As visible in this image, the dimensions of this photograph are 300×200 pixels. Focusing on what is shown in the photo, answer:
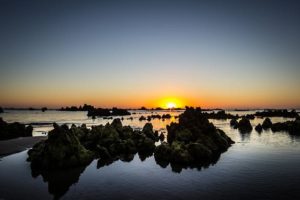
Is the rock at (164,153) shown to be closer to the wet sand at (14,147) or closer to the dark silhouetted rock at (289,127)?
the wet sand at (14,147)

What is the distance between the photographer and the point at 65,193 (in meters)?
28.2

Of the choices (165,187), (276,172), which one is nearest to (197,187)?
(165,187)

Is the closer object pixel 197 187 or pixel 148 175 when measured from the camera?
pixel 197 187

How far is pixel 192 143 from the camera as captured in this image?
46594 mm

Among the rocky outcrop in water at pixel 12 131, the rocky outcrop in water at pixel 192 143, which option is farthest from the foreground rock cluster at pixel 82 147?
the rocky outcrop in water at pixel 12 131

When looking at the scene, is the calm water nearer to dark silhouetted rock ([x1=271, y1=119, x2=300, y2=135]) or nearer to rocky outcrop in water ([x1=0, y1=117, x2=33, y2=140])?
rocky outcrop in water ([x1=0, y1=117, x2=33, y2=140])

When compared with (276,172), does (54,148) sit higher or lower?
higher

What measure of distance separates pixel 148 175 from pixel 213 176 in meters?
8.59

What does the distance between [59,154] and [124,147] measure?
52.0 ft

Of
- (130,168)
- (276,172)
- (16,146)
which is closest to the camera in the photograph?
(276,172)

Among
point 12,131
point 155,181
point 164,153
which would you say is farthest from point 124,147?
point 12,131

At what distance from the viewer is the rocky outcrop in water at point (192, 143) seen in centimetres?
4347

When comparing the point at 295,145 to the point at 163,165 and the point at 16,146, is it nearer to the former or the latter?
the point at 163,165

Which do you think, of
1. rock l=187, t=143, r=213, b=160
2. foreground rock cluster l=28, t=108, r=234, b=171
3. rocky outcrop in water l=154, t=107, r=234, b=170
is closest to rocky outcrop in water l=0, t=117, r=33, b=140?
foreground rock cluster l=28, t=108, r=234, b=171
